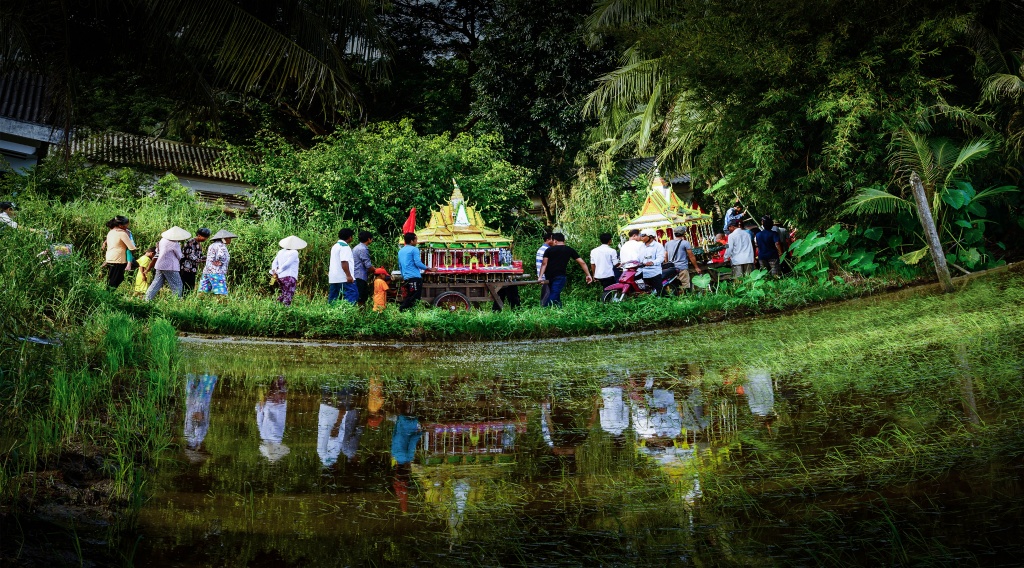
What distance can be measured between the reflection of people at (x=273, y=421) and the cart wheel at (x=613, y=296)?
804 centimetres

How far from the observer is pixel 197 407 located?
6.11 meters

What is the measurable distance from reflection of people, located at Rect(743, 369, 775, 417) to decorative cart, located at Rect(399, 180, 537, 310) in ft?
24.7

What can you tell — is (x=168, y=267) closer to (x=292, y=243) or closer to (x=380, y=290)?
(x=292, y=243)

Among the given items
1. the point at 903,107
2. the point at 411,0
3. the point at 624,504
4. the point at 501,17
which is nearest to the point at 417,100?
the point at 411,0

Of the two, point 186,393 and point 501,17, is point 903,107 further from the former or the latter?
point 501,17

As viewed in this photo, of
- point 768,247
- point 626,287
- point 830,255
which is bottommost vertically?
point 626,287

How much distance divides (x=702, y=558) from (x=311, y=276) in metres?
14.7

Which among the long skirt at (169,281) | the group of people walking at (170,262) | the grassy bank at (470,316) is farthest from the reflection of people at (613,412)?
the long skirt at (169,281)

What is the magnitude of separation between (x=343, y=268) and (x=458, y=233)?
2.23 metres

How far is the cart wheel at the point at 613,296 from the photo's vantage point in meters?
14.5

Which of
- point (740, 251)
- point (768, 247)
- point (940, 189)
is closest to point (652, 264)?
point (740, 251)

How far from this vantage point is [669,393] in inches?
256

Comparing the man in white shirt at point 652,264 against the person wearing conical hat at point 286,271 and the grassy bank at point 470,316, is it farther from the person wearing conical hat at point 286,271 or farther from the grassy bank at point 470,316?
the person wearing conical hat at point 286,271

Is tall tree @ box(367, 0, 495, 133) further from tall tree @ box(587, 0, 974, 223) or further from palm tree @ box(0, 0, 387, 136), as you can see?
palm tree @ box(0, 0, 387, 136)
